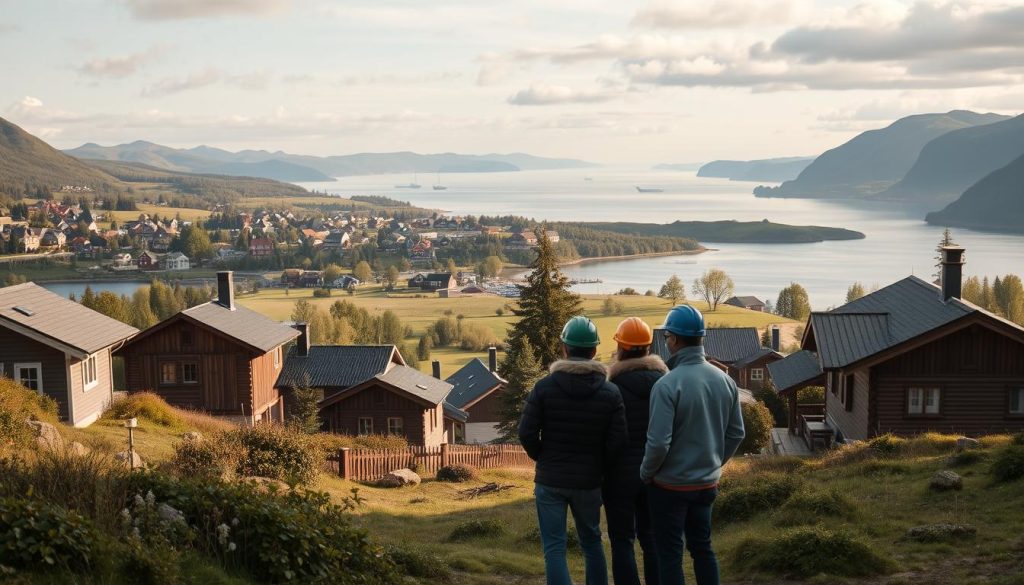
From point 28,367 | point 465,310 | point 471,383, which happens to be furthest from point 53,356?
point 465,310

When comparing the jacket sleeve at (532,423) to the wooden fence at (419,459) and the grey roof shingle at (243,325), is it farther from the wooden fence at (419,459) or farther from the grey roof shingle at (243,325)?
the grey roof shingle at (243,325)

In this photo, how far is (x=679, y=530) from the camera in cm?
600

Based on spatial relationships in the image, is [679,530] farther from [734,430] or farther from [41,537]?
[41,537]

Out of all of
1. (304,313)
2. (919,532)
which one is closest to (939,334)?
(919,532)

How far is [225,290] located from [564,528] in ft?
96.3

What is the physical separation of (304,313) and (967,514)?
337 feet

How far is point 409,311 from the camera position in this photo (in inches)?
5172

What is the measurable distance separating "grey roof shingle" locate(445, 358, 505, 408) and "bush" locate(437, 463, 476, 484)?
28004mm

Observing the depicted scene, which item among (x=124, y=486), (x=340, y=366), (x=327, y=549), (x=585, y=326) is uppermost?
(x=585, y=326)

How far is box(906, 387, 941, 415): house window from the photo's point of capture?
22.6 metres

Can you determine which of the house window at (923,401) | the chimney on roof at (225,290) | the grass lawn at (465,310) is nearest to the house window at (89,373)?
the chimney on roof at (225,290)

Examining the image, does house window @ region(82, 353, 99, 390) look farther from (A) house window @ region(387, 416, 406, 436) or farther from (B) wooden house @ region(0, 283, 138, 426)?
(A) house window @ region(387, 416, 406, 436)

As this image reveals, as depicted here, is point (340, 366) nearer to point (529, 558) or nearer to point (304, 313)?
point (529, 558)

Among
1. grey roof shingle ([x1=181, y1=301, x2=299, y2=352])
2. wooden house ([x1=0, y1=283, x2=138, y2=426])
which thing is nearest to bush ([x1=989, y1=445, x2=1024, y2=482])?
wooden house ([x1=0, y1=283, x2=138, y2=426])
